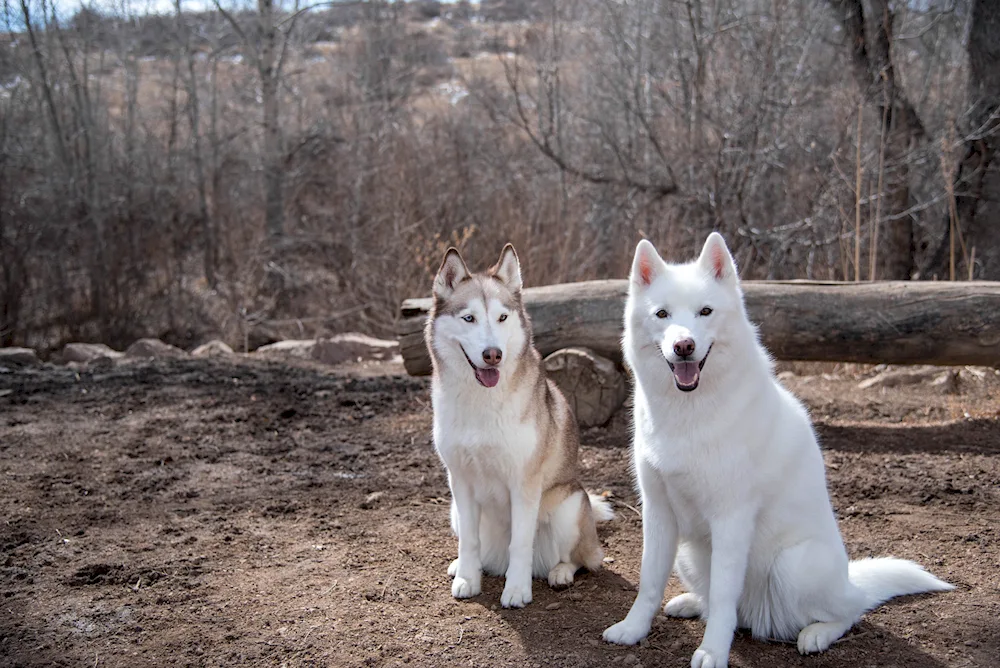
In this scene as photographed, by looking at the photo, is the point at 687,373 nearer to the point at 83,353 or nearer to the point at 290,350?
the point at 290,350

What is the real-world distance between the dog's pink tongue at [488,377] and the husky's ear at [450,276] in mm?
475

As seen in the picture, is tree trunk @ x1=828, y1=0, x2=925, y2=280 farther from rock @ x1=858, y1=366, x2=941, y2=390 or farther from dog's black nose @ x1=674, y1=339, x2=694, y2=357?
dog's black nose @ x1=674, y1=339, x2=694, y2=357

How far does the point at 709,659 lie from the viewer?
127 inches

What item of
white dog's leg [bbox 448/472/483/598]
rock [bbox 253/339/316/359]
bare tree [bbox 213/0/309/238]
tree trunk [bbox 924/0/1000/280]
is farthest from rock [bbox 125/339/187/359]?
tree trunk [bbox 924/0/1000/280]

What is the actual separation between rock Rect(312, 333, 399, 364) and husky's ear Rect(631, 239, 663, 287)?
23.2ft

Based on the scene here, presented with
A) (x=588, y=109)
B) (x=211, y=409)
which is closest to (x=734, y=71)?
(x=588, y=109)

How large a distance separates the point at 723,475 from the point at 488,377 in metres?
1.17

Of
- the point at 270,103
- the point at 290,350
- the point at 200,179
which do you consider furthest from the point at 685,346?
the point at 200,179

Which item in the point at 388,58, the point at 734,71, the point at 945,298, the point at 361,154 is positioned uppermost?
the point at 388,58

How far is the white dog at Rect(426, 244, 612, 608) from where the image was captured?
4.01 m

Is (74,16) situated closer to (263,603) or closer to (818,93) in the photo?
(818,93)

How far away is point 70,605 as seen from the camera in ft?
13.0

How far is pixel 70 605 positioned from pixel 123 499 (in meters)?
1.56

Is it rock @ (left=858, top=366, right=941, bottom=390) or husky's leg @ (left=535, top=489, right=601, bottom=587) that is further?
rock @ (left=858, top=366, right=941, bottom=390)
